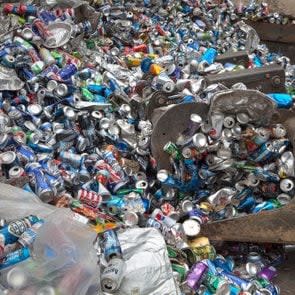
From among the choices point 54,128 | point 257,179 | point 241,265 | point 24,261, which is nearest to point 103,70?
point 54,128

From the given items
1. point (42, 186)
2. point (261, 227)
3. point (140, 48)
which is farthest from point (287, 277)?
point (140, 48)

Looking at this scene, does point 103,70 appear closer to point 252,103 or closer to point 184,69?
point 184,69

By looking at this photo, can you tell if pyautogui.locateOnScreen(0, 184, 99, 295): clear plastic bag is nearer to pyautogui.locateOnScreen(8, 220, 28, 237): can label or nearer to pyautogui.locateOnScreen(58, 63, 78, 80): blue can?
pyautogui.locateOnScreen(8, 220, 28, 237): can label

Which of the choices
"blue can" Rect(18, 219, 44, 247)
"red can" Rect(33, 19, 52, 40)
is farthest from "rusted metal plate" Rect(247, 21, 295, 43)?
"blue can" Rect(18, 219, 44, 247)

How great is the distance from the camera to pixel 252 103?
326 cm

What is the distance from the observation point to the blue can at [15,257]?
77.5 inches

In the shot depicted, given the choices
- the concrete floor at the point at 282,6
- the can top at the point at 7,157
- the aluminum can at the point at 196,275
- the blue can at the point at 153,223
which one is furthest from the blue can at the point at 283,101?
the concrete floor at the point at 282,6

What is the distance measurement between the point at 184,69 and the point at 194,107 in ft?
3.31

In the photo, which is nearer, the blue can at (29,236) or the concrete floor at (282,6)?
the blue can at (29,236)

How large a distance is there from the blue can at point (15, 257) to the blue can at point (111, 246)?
40 cm

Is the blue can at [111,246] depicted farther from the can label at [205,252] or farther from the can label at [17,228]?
the can label at [205,252]

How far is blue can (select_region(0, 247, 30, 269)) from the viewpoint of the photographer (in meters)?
1.97

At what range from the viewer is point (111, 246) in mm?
2287

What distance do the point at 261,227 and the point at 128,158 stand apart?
40.5 inches
